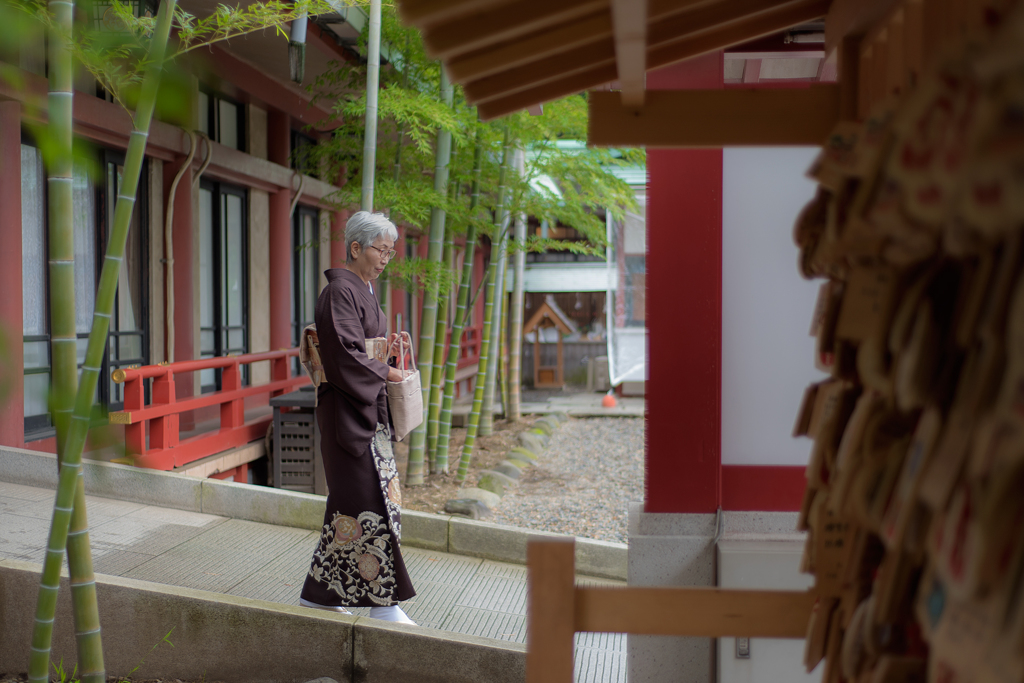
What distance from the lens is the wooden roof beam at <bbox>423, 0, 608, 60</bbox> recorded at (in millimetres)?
1325

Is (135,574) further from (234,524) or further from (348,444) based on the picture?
(348,444)

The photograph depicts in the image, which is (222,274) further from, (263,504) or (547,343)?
(547,343)

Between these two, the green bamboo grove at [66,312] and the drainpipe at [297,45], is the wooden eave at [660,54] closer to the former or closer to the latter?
the green bamboo grove at [66,312]

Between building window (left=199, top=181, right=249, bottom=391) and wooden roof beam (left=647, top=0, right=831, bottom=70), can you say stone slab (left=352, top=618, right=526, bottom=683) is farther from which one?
building window (left=199, top=181, right=249, bottom=391)

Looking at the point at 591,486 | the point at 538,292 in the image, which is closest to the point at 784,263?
the point at 591,486

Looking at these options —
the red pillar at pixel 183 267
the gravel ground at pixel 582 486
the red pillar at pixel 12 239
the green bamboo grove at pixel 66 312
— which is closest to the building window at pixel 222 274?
the red pillar at pixel 183 267

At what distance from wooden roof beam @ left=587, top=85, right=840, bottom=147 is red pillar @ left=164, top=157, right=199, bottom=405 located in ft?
21.9

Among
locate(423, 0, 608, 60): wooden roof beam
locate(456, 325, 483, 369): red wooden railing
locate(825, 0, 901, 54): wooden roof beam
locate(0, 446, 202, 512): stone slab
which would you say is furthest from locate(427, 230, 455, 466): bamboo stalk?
locate(456, 325, 483, 369): red wooden railing

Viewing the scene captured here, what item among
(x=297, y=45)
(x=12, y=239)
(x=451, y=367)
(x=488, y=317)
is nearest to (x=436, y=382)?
(x=451, y=367)

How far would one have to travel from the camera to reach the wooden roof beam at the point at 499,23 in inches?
52.2

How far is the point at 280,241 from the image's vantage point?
31.1 ft

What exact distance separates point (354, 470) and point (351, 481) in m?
0.05

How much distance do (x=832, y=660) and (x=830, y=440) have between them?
334 mm

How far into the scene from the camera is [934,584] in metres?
0.90
